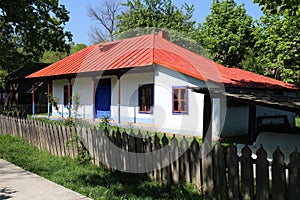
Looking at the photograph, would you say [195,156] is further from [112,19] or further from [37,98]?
[112,19]

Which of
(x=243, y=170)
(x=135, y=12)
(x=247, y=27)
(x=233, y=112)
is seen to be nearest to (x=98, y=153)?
(x=243, y=170)

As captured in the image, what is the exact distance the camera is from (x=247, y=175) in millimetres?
4492

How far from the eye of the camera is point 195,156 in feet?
17.0

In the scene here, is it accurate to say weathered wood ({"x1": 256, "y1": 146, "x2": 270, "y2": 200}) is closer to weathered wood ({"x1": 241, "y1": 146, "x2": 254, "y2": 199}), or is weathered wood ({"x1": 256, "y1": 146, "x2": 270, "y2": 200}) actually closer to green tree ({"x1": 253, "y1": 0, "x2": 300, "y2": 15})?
weathered wood ({"x1": 241, "y1": 146, "x2": 254, "y2": 199})

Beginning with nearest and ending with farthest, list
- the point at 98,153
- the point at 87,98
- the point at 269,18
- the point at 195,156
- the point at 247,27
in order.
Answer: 1. the point at 195,156
2. the point at 98,153
3. the point at 87,98
4. the point at 269,18
5. the point at 247,27

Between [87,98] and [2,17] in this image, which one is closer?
[2,17]

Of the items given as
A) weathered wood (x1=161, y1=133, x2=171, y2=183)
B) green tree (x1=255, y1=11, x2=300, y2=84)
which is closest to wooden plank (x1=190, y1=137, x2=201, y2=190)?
weathered wood (x1=161, y1=133, x2=171, y2=183)

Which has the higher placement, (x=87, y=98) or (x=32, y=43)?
(x=32, y=43)

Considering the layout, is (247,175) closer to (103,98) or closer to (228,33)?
(103,98)

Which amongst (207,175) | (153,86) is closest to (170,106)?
(153,86)

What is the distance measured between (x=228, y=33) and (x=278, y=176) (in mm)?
27781

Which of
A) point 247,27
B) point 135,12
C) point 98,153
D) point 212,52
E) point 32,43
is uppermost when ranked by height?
point 135,12

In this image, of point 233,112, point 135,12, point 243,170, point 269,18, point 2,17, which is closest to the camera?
point 243,170

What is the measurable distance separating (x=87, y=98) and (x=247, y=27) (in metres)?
18.4
